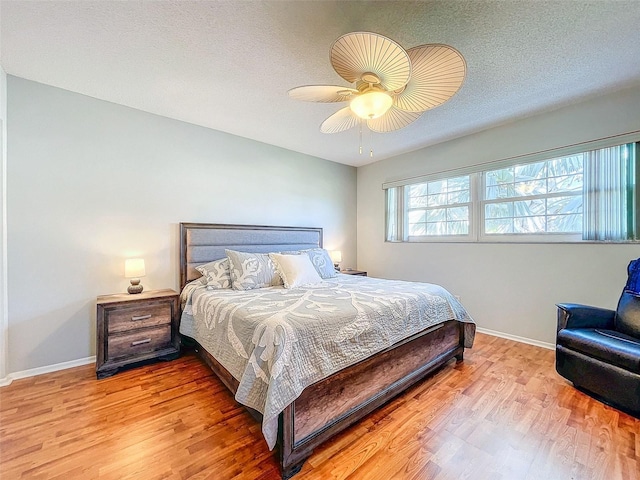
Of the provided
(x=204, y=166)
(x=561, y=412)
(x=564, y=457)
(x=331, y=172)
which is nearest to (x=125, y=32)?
(x=204, y=166)

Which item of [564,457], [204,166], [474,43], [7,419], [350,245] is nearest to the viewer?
[564,457]

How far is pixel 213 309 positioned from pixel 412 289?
5.87 ft

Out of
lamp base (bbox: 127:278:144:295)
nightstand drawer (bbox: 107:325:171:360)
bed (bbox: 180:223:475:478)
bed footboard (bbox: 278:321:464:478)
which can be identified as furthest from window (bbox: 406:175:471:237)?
lamp base (bbox: 127:278:144:295)

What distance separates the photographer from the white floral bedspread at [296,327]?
4.72 ft

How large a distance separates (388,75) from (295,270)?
1992 millimetres

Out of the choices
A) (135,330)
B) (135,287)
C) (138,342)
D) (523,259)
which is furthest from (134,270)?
(523,259)

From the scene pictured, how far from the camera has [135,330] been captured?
2.51 m

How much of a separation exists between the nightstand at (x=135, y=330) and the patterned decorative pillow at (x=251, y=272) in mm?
631

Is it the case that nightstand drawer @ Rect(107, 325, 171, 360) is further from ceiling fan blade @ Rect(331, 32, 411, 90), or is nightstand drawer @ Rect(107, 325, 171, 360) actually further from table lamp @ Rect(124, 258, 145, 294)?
ceiling fan blade @ Rect(331, 32, 411, 90)

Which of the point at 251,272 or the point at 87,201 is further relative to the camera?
the point at 251,272

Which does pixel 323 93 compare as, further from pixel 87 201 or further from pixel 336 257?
pixel 336 257

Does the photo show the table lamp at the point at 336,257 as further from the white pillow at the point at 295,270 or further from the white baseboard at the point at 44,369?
the white baseboard at the point at 44,369

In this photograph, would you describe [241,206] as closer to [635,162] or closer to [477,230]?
[477,230]

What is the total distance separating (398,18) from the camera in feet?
5.59
